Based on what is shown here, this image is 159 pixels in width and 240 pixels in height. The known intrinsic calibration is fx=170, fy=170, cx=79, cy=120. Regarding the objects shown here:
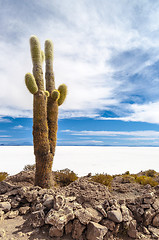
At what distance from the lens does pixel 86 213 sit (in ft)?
15.1

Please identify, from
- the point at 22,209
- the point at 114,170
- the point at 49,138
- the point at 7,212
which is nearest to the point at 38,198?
the point at 22,209

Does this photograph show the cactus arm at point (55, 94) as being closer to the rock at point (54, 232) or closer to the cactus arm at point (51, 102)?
the cactus arm at point (51, 102)

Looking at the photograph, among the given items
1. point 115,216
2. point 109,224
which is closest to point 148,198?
point 115,216

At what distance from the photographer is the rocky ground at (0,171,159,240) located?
14.6 ft

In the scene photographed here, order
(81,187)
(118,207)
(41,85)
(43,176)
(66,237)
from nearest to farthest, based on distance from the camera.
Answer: (66,237)
(118,207)
(81,187)
(43,176)
(41,85)

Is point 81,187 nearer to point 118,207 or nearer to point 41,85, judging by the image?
point 118,207

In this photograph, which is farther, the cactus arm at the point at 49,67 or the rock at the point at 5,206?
the cactus arm at the point at 49,67

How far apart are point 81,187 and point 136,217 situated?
222 centimetres

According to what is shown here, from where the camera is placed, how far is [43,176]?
7.70m

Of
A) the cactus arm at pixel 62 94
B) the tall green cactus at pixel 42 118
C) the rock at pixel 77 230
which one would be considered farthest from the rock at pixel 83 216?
the cactus arm at pixel 62 94

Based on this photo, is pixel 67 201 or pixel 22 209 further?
pixel 22 209

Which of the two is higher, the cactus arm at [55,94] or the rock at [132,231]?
the cactus arm at [55,94]

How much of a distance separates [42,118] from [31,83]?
1655 millimetres

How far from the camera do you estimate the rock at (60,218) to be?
436 cm
